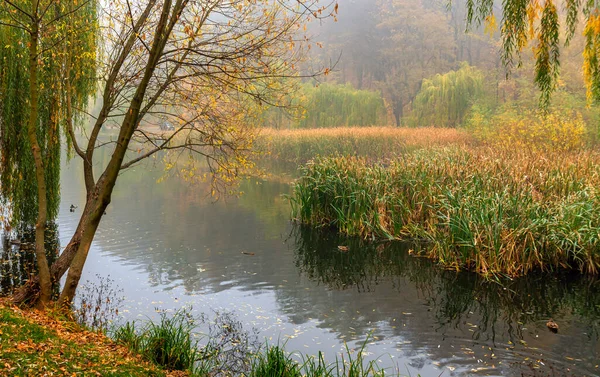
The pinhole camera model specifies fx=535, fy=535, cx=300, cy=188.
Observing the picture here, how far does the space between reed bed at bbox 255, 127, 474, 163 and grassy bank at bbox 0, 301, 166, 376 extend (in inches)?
631

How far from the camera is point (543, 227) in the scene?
843cm

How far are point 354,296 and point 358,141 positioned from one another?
15379mm

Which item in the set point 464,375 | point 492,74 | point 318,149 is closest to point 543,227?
point 464,375

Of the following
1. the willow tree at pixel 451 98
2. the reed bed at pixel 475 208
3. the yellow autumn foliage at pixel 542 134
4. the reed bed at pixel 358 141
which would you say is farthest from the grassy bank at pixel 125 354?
the willow tree at pixel 451 98

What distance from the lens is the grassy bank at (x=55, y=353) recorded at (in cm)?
349

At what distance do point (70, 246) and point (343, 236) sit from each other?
6.19m

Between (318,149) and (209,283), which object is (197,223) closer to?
(209,283)

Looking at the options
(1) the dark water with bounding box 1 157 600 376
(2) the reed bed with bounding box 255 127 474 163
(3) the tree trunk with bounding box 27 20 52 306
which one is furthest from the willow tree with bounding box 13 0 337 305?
(2) the reed bed with bounding box 255 127 474 163

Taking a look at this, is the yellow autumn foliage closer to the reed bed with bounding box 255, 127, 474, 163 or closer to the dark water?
the reed bed with bounding box 255, 127, 474, 163

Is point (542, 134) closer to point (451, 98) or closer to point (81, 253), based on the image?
point (451, 98)

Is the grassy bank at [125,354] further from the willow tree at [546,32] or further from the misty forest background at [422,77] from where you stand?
the misty forest background at [422,77]

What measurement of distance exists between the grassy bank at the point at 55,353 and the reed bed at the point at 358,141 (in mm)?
16020

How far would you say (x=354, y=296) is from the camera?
7.72 meters

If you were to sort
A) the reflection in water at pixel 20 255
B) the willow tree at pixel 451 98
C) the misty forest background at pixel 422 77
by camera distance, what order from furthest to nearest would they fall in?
the willow tree at pixel 451 98 < the misty forest background at pixel 422 77 < the reflection in water at pixel 20 255
